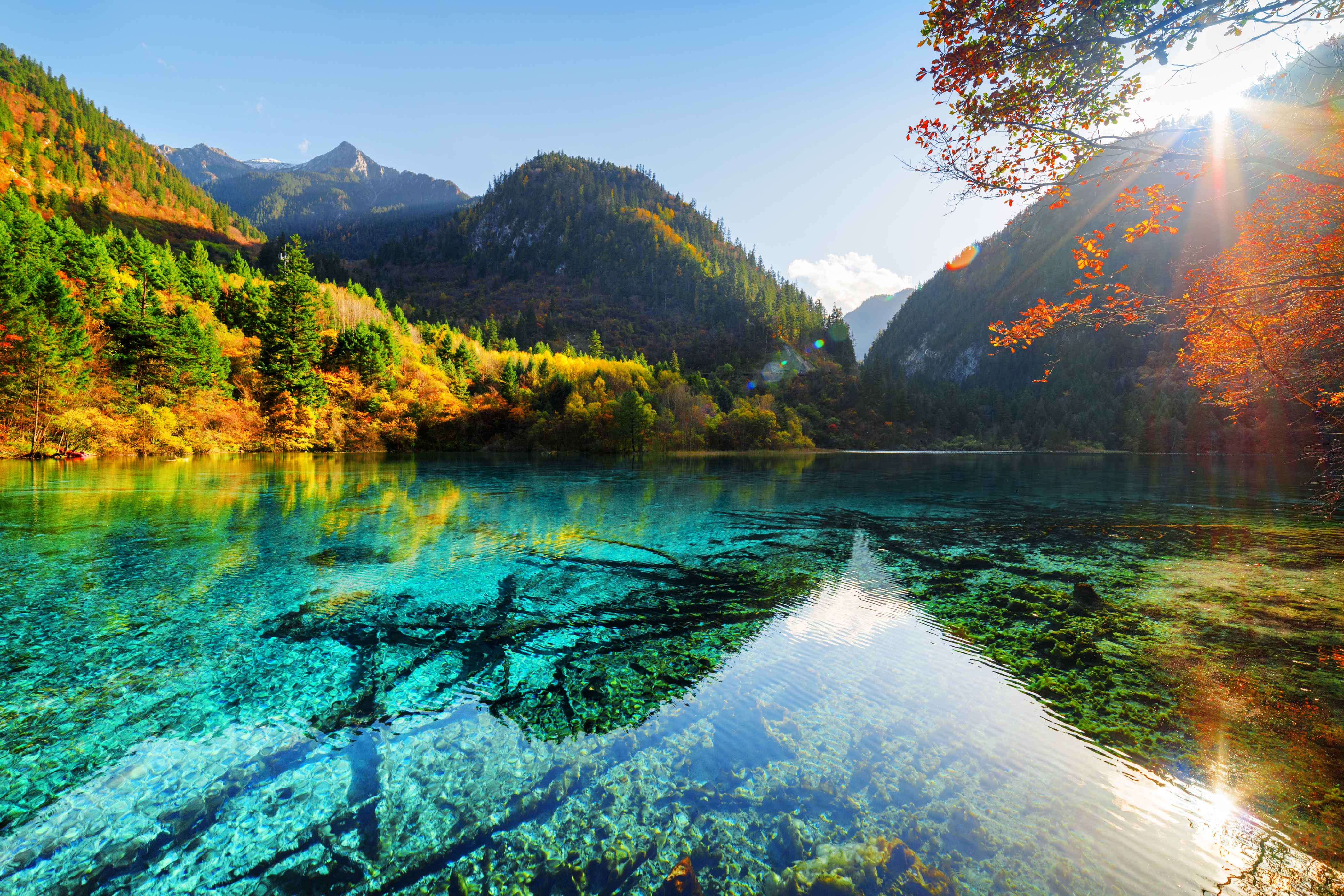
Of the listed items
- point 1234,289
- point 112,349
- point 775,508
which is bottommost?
point 775,508

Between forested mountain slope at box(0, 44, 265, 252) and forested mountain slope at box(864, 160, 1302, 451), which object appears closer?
forested mountain slope at box(864, 160, 1302, 451)

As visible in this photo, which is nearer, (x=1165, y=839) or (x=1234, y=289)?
(x=1165, y=839)

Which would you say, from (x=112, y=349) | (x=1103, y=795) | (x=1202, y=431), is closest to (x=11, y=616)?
(x=1103, y=795)

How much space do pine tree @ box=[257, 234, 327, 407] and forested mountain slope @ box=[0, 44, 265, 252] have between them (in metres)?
82.9

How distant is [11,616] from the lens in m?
7.79

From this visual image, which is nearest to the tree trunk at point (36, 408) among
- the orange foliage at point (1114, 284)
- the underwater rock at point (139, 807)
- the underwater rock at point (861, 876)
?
the underwater rock at point (139, 807)

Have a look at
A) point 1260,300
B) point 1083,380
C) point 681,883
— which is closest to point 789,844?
point 681,883

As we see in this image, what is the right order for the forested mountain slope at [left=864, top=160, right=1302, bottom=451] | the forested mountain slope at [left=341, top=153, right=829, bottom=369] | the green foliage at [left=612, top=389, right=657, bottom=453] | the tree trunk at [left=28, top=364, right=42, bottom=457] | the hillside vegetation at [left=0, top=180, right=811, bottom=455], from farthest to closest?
the forested mountain slope at [left=341, top=153, right=829, bottom=369], the forested mountain slope at [left=864, top=160, right=1302, bottom=451], the green foliage at [left=612, top=389, right=657, bottom=453], the hillside vegetation at [left=0, top=180, right=811, bottom=455], the tree trunk at [left=28, top=364, right=42, bottom=457]

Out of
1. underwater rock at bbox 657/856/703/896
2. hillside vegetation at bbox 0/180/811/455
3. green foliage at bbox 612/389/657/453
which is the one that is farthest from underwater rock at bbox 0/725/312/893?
green foliage at bbox 612/389/657/453

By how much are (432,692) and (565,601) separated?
3550mm

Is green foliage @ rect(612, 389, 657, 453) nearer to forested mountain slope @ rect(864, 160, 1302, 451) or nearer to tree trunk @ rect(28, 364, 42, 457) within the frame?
forested mountain slope @ rect(864, 160, 1302, 451)

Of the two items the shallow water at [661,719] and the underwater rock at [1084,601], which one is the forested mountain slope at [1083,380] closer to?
the underwater rock at [1084,601]

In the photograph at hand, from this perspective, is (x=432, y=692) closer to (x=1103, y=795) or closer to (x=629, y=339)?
(x=1103, y=795)

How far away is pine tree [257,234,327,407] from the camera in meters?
57.5
